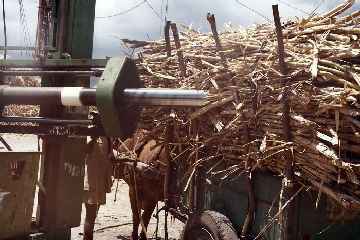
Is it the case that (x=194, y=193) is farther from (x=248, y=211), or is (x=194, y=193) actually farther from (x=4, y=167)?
(x=4, y=167)

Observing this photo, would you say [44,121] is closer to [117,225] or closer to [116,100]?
[116,100]

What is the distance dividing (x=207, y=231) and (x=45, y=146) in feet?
7.29

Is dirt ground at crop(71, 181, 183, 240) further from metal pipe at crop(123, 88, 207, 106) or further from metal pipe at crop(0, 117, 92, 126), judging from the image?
metal pipe at crop(123, 88, 207, 106)

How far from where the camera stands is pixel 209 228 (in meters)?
5.32

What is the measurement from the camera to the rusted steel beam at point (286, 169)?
13.9ft

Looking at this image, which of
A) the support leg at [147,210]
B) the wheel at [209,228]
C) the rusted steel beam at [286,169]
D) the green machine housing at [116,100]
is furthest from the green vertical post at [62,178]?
the support leg at [147,210]

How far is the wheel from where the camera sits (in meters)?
5.18

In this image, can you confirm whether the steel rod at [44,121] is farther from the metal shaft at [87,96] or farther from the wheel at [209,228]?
the wheel at [209,228]

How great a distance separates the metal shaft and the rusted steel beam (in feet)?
7.26

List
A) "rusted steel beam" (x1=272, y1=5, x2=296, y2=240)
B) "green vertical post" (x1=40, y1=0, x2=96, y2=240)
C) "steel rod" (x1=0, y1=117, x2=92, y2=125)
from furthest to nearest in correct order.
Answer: "rusted steel beam" (x1=272, y1=5, x2=296, y2=240) < "green vertical post" (x1=40, y1=0, x2=96, y2=240) < "steel rod" (x1=0, y1=117, x2=92, y2=125)

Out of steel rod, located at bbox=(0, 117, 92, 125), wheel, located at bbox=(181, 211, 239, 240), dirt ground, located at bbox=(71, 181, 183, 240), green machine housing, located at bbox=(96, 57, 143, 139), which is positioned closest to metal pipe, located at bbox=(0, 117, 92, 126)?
steel rod, located at bbox=(0, 117, 92, 125)

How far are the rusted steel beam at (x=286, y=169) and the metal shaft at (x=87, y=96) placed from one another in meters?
2.21

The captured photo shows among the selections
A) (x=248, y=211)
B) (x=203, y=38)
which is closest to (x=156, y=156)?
(x=203, y=38)

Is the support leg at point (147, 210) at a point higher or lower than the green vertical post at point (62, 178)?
lower
